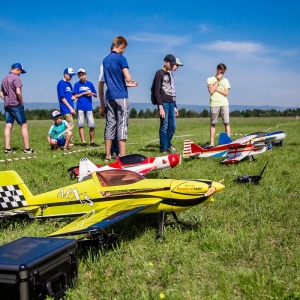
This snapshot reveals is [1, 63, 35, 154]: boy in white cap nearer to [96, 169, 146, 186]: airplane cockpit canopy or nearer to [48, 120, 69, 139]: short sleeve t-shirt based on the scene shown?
[48, 120, 69, 139]: short sleeve t-shirt

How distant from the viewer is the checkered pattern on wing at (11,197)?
545cm

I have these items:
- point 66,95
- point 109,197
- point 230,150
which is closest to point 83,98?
point 66,95

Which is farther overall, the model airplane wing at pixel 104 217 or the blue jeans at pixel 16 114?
the blue jeans at pixel 16 114

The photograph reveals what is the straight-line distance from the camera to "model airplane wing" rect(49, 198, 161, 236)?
3.97 meters

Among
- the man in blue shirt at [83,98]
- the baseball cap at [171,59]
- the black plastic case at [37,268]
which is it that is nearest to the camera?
the black plastic case at [37,268]

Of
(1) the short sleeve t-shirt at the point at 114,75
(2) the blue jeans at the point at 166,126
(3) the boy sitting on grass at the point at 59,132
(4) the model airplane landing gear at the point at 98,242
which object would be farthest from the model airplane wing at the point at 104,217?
(3) the boy sitting on grass at the point at 59,132

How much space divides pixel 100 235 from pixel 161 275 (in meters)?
1.03

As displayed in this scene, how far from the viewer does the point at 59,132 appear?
13633 millimetres

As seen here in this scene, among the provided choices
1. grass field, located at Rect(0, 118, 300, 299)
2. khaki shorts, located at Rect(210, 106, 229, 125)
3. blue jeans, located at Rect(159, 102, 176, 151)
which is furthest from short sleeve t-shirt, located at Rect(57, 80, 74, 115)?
grass field, located at Rect(0, 118, 300, 299)

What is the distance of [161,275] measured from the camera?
12.4ft

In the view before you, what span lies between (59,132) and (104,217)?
9.64m

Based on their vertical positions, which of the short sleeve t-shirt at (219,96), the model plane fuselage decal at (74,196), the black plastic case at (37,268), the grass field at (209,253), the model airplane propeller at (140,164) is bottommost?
the grass field at (209,253)

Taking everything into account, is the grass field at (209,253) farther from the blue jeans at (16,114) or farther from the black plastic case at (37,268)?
the blue jeans at (16,114)

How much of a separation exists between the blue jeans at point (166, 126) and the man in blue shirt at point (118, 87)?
2.34m
